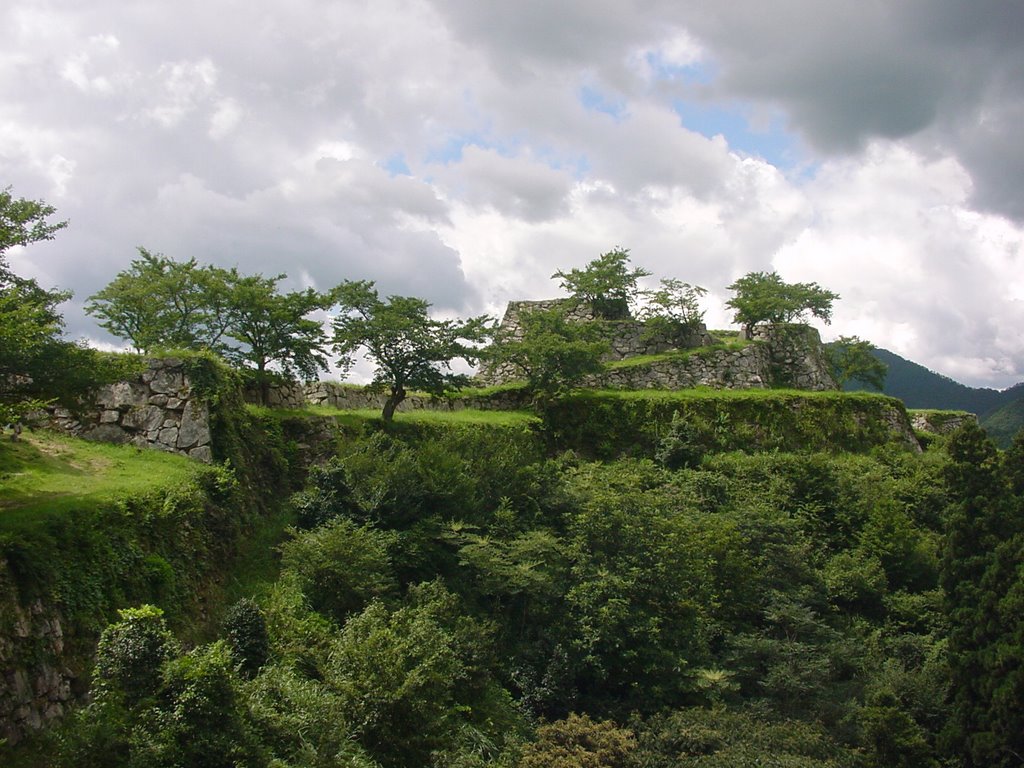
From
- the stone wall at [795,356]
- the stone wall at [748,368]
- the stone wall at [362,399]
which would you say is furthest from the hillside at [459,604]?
the stone wall at [795,356]

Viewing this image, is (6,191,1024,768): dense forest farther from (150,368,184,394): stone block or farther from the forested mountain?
the forested mountain

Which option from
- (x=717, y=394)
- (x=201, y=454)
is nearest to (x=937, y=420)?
(x=717, y=394)

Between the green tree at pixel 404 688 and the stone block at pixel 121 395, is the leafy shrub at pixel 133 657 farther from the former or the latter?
the stone block at pixel 121 395

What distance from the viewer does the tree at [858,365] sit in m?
38.4

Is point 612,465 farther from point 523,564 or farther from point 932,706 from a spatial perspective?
point 932,706

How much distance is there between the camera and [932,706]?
15234 millimetres

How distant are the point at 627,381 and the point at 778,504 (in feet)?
34.3

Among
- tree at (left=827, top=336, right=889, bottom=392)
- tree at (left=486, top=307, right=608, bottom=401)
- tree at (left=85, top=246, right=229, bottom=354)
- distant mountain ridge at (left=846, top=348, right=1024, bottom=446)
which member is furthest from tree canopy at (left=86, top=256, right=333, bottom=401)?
distant mountain ridge at (left=846, top=348, right=1024, bottom=446)

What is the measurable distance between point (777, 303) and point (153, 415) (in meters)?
28.3

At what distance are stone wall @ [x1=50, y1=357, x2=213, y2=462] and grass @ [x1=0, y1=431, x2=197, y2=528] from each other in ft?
1.42

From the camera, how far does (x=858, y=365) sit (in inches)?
1517

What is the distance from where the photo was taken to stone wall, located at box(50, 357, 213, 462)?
16.4 metres

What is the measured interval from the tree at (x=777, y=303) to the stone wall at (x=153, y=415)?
26.7m

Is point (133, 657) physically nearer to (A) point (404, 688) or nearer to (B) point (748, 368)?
(A) point (404, 688)
